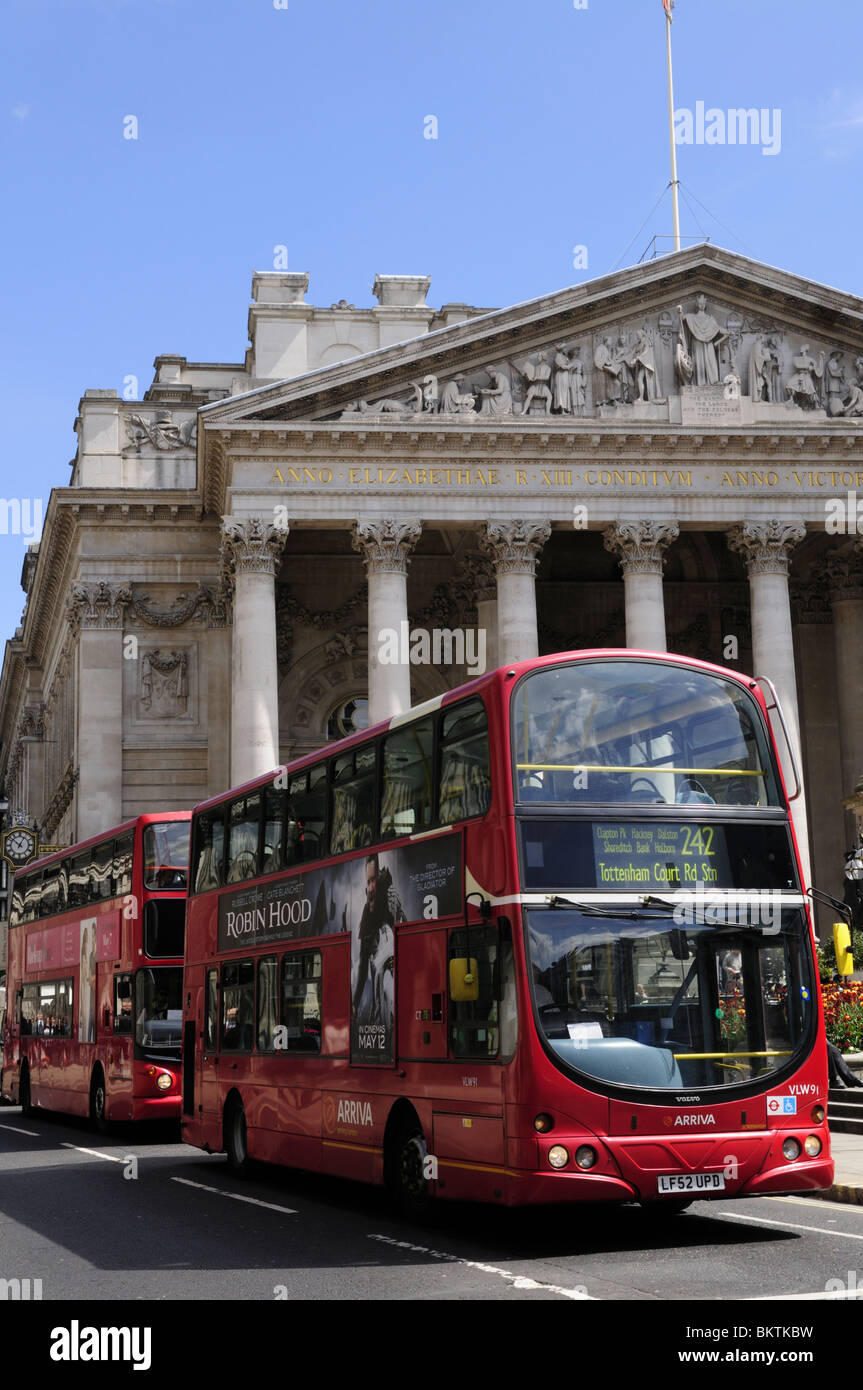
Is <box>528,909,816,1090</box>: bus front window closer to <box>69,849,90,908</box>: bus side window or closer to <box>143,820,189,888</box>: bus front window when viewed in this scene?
<box>143,820,189,888</box>: bus front window

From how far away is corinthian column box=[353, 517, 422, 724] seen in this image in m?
39.3

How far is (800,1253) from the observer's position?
481 inches

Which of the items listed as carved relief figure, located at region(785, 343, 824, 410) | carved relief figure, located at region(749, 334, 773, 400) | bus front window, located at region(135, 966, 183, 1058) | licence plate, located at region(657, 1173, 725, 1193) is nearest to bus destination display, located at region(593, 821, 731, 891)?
licence plate, located at region(657, 1173, 725, 1193)

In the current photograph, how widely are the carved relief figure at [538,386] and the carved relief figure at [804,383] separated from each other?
5.93 meters

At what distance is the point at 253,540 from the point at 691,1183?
96.2 ft

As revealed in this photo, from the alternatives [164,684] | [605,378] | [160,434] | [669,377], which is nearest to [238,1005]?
[605,378]

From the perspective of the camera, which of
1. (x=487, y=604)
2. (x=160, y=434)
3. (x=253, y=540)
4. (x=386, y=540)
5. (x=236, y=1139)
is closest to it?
(x=236, y=1139)

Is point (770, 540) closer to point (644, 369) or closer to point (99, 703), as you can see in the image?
point (644, 369)

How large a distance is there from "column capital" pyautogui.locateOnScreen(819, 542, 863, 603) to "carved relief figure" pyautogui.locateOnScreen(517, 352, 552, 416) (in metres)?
9.67

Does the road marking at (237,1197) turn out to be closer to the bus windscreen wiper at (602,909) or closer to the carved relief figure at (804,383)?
the bus windscreen wiper at (602,909)

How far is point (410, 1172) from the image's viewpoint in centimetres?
1473

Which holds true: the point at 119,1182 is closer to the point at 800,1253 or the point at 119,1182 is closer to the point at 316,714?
the point at 800,1253
